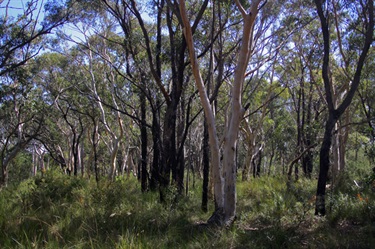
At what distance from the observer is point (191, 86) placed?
1481cm

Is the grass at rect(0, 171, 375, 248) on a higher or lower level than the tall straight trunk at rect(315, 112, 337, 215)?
lower

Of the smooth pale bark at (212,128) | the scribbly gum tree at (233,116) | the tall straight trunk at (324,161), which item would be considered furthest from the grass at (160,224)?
the smooth pale bark at (212,128)

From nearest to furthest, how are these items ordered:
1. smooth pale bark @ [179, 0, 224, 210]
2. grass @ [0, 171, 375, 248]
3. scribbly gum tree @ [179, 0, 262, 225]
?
grass @ [0, 171, 375, 248] → scribbly gum tree @ [179, 0, 262, 225] → smooth pale bark @ [179, 0, 224, 210]

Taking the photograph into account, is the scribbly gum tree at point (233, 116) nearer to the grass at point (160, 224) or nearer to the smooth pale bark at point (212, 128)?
the smooth pale bark at point (212, 128)

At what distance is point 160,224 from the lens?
805cm

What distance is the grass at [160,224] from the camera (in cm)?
649

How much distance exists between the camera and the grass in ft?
21.3

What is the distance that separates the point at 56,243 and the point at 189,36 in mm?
4826

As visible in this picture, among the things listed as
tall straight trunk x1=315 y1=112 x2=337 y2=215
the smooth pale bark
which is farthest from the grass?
the smooth pale bark

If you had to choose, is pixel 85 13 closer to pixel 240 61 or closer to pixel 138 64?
pixel 138 64

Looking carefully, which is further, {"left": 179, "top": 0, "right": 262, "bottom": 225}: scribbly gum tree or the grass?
{"left": 179, "top": 0, "right": 262, "bottom": 225}: scribbly gum tree

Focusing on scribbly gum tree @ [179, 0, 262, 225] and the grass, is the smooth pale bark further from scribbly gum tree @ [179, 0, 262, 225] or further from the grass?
the grass

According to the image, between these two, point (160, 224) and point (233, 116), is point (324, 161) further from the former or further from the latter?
point (160, 224)

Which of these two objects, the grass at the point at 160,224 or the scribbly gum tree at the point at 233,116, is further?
the scribbly gum tree at the point at 233,116
